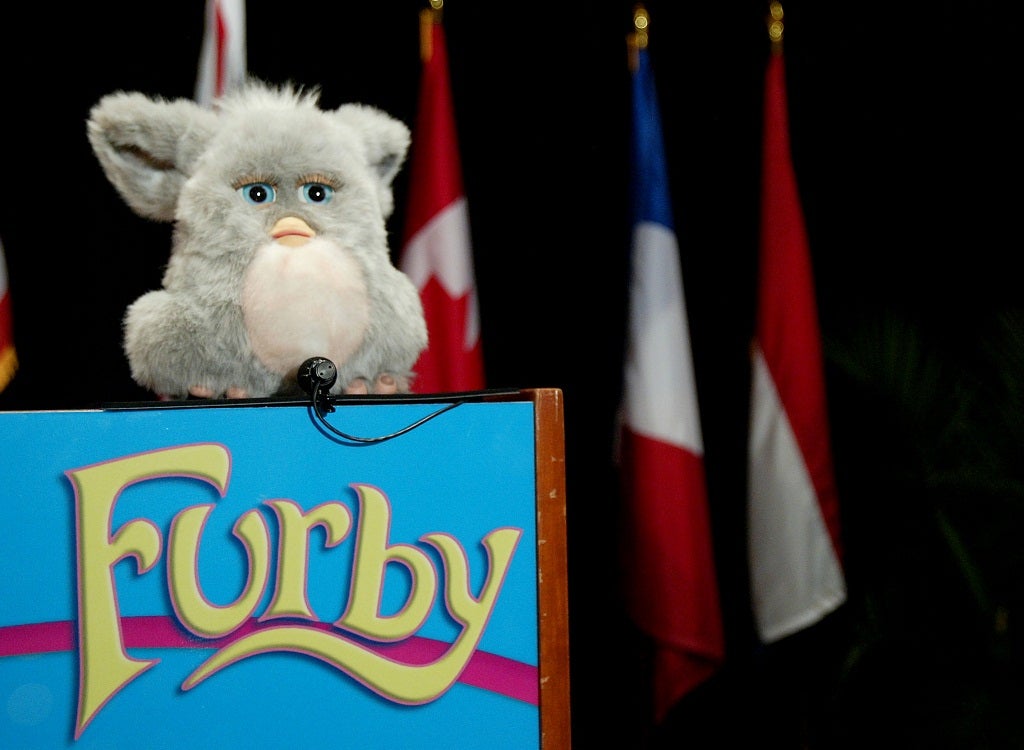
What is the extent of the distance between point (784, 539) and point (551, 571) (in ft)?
2.83

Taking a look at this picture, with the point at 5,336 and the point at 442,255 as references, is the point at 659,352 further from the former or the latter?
the point at 5,336

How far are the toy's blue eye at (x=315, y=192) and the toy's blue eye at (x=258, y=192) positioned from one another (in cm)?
2

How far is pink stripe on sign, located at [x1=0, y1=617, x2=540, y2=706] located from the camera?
0.51 meters

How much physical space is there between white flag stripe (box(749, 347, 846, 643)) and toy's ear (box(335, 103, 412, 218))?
785mm

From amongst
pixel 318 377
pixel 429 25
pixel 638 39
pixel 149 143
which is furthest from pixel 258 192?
pixel 638 39

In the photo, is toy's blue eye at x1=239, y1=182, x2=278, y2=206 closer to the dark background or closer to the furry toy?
the furry toy

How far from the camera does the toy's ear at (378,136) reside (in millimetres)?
838

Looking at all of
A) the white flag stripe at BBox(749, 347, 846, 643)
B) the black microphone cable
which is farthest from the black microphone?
the white flag stripe at BBox(749, 347, 846, 643)

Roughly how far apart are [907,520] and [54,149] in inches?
60.0

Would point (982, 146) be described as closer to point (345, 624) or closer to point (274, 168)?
point (274, 168)

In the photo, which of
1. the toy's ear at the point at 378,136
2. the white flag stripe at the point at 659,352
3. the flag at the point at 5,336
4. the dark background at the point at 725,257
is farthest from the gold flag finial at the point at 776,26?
the flag at the point at 5,336

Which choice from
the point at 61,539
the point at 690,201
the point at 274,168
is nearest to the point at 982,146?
the point at 690,201

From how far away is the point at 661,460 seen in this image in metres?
1.30

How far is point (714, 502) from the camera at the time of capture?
5.31 ft
